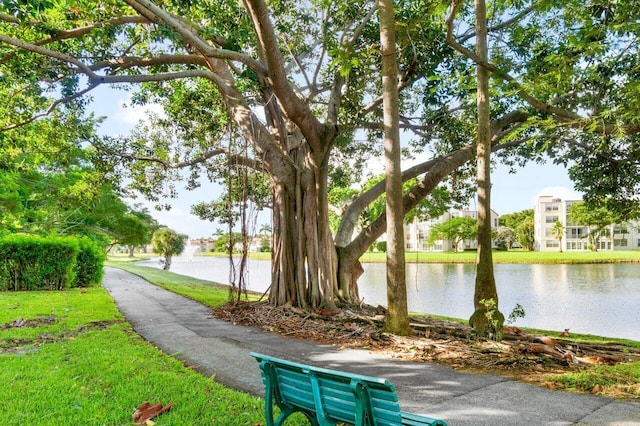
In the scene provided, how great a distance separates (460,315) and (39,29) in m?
14.1

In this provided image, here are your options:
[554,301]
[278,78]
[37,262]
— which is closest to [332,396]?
[278,78]

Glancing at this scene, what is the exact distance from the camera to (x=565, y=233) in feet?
222

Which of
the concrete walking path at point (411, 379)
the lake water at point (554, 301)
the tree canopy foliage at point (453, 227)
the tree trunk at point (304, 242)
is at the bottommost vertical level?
the lake water at point (554, 301)

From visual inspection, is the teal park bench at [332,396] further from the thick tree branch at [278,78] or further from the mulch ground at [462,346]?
the thick tree branch at [278,78]

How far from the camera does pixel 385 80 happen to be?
23.1 feet

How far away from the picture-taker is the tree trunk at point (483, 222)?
21.9 ft

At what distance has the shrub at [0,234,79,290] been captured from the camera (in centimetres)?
1485

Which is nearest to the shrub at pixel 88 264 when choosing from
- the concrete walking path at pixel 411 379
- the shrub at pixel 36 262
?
the shrub at pixel 36 262

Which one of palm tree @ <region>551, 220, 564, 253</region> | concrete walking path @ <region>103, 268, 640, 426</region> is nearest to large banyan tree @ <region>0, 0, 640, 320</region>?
concrete walking path @ <region>103, 268, 640, 426</region>

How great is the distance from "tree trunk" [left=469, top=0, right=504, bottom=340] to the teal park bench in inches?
168

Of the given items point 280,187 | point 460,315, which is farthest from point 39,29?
point 460,315

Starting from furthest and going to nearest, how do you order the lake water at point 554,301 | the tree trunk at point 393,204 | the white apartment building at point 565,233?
the white apartment building at point 565,233
the lake water at point 554,301
the tree trunk at point 393,204

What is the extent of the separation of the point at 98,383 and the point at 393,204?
4.52m

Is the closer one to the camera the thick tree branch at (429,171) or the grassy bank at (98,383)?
the grassy bank at (98,383)
